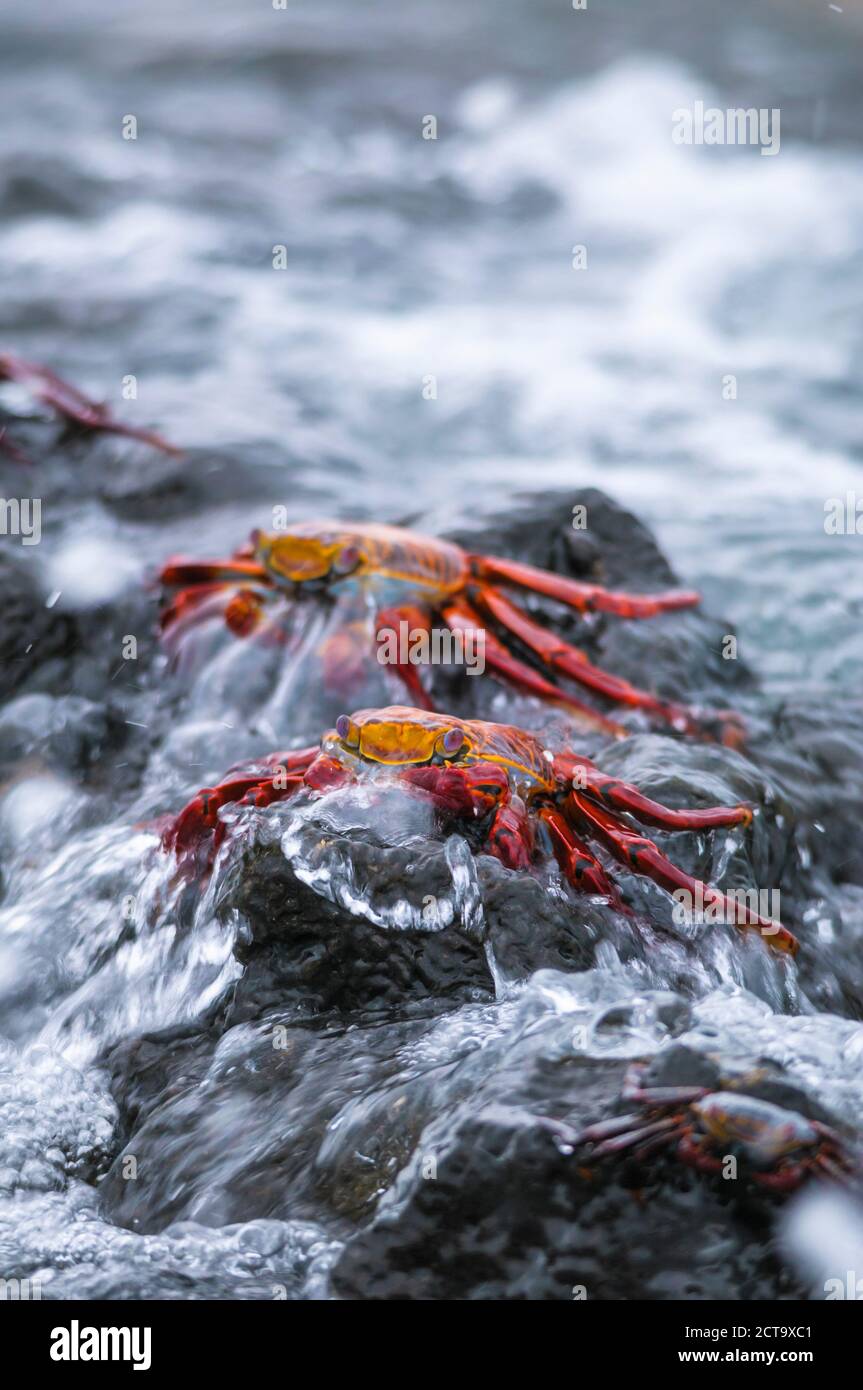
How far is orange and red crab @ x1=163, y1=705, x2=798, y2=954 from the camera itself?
2.85 m

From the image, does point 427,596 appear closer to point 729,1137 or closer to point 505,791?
point 505,791

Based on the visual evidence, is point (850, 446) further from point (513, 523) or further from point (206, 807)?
point (206, 807)

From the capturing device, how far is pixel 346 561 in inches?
164

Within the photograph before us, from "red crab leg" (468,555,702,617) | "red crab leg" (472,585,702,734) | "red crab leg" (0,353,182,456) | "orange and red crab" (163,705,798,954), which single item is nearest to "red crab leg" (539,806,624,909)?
"orange and red crab" (163,705,798,954)

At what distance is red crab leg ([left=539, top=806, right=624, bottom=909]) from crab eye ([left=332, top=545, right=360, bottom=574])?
1.43 metres

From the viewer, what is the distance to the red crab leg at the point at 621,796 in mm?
3002

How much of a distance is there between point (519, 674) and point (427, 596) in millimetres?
393

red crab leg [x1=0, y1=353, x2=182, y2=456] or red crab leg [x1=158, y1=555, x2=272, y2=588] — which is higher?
red crab leg [x1=0, y1=353, x2=182, y2=456]

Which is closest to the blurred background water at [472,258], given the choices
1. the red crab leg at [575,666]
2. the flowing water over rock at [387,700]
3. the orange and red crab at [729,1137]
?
the flowing water over rock at [387,700]

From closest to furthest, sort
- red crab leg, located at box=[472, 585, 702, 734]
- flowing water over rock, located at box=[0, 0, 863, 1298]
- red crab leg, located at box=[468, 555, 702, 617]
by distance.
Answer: flowing water over rock, located at box=[0, 0, 863, 1298]
red crab leg, located at box=[472, 585, 702, 734]
red crab leg, located at box=[468, 555, 702, 617]

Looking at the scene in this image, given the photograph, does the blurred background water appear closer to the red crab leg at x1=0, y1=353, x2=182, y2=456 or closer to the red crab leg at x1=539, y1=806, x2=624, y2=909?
the red crab leg at x1=0, y1=353, x2=182, y2=456

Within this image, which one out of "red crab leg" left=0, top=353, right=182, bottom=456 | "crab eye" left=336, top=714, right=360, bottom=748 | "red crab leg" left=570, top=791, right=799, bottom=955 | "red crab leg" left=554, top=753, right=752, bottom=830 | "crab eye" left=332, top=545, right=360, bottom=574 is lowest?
"red crab leg" left=570, top=791, right=799, bottom=955

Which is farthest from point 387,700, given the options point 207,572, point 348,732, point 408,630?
point 348,732

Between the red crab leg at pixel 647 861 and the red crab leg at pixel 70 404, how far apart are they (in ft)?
11.5
